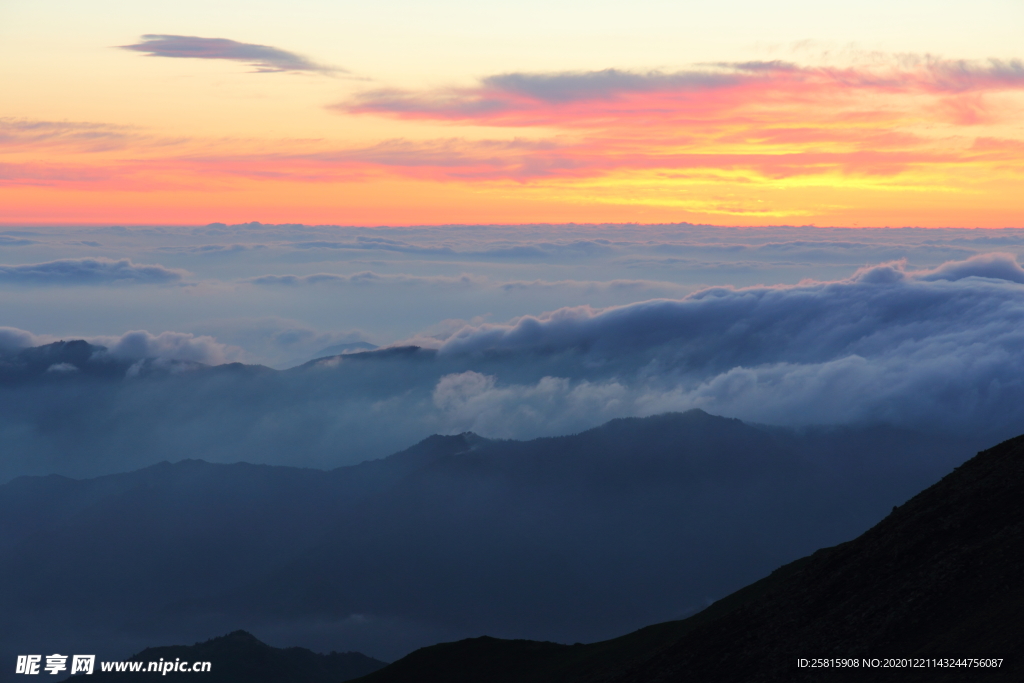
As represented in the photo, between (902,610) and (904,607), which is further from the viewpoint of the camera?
(904,607)

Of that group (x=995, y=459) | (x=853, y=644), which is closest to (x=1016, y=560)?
(x=853, y=644)

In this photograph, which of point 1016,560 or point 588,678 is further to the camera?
point 588,678

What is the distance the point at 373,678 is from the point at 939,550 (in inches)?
3200

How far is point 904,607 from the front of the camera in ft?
181

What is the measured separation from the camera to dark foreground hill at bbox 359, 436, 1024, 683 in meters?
48.4

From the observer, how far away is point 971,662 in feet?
145

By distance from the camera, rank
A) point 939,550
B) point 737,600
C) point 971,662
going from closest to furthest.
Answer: point 971,662
point 939,550
point 737,600

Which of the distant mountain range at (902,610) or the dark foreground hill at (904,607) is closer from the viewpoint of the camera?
the distant mountain range at (902,610)

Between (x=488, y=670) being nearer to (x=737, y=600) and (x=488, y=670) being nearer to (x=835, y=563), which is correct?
(x=737, y=600)

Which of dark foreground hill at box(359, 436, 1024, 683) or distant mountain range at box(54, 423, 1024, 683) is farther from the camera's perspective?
dark foreground hill at box(359, 436, 1024, 683)

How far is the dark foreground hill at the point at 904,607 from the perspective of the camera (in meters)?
48.4

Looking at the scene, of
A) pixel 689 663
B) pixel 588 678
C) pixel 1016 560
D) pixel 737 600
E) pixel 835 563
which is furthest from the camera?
pixel 737 600

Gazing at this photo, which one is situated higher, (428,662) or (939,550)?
(939,550)

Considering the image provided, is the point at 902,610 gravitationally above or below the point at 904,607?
below
